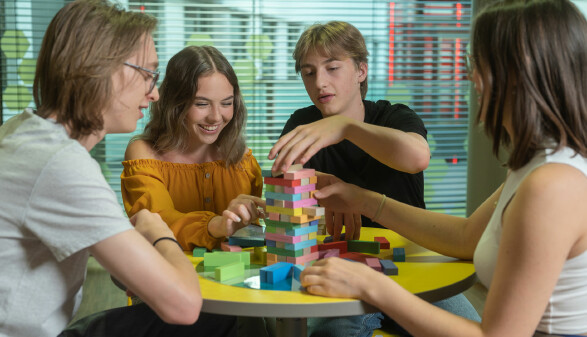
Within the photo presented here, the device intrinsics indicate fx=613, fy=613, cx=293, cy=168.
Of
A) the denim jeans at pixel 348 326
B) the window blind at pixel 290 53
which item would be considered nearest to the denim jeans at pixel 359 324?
the denim jeans at pixel 348 326

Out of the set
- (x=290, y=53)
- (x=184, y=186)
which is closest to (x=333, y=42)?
(x=184, y=186)

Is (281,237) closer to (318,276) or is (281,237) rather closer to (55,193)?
(318,276)

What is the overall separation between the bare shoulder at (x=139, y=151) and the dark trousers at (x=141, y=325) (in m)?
0.65

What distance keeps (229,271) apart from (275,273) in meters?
0.13

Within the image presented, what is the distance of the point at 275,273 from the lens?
1.53m

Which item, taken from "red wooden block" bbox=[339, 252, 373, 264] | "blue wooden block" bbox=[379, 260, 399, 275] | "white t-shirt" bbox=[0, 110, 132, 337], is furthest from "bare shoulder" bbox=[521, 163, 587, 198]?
"white t-shirt" bbox=[0, 110, 132, 337]

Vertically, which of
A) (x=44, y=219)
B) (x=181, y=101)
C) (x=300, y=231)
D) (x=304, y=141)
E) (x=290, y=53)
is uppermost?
(x=290, y=53)

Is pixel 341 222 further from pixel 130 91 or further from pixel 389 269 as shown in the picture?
pixel 130 91

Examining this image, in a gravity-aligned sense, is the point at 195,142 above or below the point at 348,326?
above

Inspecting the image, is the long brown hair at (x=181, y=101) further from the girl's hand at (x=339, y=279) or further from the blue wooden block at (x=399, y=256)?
the girl's hand at (x=339, y=279)

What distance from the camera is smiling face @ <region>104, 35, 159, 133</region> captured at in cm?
151

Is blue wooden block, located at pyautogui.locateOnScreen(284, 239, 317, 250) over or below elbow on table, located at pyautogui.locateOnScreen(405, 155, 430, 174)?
below

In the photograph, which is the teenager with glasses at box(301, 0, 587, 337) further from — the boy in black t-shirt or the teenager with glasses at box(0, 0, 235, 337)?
the boy in black t-shirt

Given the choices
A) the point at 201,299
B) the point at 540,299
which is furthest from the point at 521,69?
the point at 201,299
